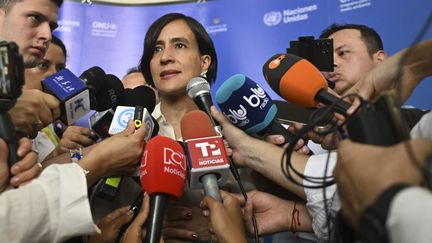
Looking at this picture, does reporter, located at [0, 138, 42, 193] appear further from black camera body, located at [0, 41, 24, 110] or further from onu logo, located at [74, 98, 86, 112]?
onu logo, located at [74, 98, 86, 112]

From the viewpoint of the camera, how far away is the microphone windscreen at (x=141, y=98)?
168 centimetres

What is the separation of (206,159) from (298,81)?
1.14 ft

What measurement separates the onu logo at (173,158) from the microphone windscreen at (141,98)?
0.56 meters

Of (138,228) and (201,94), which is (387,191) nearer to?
(138,228)

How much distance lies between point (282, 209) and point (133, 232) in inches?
18.0

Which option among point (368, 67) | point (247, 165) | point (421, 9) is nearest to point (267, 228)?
point (247, 165)

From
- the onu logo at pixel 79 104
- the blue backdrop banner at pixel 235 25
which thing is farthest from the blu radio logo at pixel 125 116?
the blue backdrop banner at pixel 235 25

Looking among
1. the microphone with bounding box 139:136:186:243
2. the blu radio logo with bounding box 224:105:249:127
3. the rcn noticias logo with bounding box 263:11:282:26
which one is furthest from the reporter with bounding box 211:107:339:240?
the rcn noticias logo with bounding box 263:11:282:26

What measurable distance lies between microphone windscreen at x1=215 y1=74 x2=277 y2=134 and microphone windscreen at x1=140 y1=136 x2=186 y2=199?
224 millimetres

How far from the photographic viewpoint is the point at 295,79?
127cm

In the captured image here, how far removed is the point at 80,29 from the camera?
349cm

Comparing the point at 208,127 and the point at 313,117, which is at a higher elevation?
the point at 313,117

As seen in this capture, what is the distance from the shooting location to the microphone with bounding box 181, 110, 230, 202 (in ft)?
3.64

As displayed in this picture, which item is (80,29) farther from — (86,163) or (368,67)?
(86,163)
